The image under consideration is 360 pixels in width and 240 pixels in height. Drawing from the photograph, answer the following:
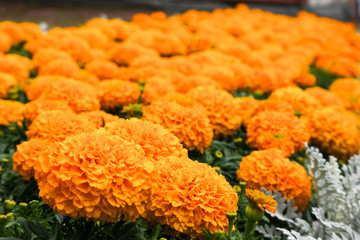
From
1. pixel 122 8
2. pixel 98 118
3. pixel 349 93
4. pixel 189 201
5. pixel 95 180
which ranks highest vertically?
pixel 95 180

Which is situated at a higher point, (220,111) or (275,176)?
(220,111)

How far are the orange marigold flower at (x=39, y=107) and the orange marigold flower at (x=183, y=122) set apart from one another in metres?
0.53

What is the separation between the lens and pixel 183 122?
2.20 meters

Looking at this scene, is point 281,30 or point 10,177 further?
point 281,30

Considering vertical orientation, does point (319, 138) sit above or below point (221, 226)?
below

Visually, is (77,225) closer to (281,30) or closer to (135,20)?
(135,20)

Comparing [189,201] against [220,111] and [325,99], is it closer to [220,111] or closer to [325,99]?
[220,111]

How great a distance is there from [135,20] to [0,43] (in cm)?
311

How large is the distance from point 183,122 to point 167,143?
0.46 meters

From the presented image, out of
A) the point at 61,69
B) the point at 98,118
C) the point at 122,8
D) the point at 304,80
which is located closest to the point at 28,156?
the point at 98,118

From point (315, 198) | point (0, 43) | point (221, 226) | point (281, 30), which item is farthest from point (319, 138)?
point (281, 30)

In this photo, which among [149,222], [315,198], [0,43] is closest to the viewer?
[149,222]

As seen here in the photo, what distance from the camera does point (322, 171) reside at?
2.27m

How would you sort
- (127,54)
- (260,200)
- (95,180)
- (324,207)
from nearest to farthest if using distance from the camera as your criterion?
(95,180), (260,200), (324,207), (127,54)
